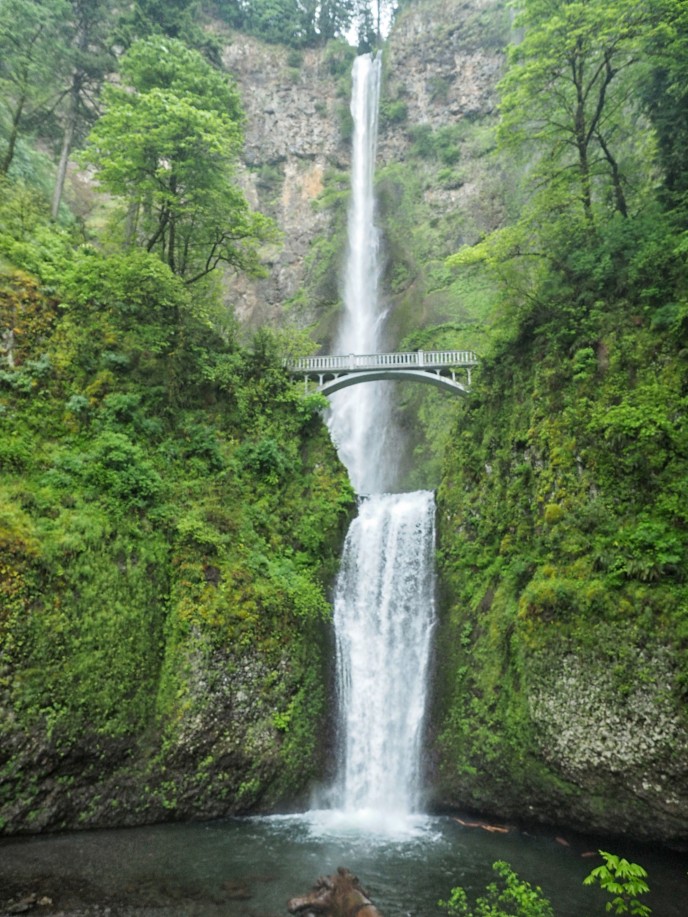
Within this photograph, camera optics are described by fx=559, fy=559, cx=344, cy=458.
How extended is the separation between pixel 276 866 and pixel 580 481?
9054 mm

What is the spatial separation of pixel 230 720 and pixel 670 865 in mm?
8218

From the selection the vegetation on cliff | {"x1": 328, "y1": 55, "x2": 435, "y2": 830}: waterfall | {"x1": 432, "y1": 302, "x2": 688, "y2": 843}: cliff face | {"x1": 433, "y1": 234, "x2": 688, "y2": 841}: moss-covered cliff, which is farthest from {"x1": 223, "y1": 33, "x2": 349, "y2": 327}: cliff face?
{"x1": 432, "y1": 302, "x2": 688, "y2": 843}: cliff face

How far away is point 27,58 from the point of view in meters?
18.1

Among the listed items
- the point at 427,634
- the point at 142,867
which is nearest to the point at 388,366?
the point at 427,634

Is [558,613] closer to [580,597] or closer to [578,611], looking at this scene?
[578,611]

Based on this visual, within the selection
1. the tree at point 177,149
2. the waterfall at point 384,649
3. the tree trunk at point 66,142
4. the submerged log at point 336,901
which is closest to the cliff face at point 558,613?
the waterfall at point 384,649

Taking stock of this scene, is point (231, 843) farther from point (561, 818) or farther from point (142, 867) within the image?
point (561, 818)

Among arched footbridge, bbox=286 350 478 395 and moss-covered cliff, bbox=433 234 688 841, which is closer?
moss-covered cliff, bbox=433 234 688 841

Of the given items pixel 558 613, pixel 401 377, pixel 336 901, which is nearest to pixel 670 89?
pixel 558 613

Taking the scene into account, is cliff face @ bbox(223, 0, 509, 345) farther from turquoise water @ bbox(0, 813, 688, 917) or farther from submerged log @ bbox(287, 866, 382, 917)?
submerged log @ bbox(287, 866, 382, 917)

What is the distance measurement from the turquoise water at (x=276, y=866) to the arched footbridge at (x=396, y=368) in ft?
46.7

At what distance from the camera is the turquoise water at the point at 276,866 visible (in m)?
7.70

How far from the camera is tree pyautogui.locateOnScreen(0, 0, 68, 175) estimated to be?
59.1 ft

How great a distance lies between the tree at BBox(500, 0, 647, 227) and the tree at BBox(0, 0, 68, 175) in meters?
15.0
